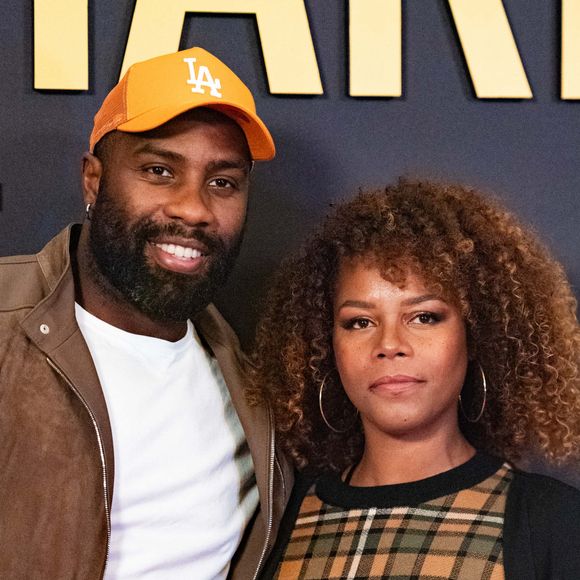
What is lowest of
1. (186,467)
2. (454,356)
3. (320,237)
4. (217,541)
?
(217,541)

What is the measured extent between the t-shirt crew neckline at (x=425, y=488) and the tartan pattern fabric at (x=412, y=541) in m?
0.01

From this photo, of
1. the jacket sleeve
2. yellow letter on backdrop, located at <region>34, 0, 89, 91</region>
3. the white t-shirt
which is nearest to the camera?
the jacket sleeve

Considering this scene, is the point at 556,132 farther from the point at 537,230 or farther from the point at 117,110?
the point at 117,110

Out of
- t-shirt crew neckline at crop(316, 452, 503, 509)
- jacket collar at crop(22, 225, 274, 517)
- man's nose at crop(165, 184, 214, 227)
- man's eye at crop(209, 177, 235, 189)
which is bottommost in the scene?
t-shirt crew neckline at crop(316, 452, 503, 509)

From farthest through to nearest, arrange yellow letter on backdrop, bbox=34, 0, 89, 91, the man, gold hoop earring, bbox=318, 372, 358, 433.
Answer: yellow letter on backdrop, bbox=34, 0, 89, 91
gold hoop earring, bbox=318, 372, 358, 433
the man

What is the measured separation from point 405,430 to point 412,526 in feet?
0.60

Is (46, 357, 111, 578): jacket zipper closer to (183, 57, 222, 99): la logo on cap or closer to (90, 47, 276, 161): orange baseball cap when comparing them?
(90, 47, 276, 161): orange baseball cap

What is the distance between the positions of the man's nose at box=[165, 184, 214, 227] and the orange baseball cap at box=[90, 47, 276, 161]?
0.14m

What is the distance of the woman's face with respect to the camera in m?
1.86

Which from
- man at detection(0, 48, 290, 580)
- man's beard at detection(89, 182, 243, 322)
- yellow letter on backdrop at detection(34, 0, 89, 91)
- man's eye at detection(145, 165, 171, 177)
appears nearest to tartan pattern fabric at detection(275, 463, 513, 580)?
man at detection(0, 48, 290, 580)

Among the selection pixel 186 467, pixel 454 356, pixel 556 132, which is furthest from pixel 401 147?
pixel 186 467

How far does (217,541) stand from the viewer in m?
1.99

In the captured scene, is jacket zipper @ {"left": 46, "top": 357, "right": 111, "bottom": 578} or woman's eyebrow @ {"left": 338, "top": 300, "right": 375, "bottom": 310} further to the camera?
woman's eyebrow @ {"left": 338, "top": 300, "right": 375, "bottom": 310}

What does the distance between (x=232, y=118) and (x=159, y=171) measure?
0.65ft
